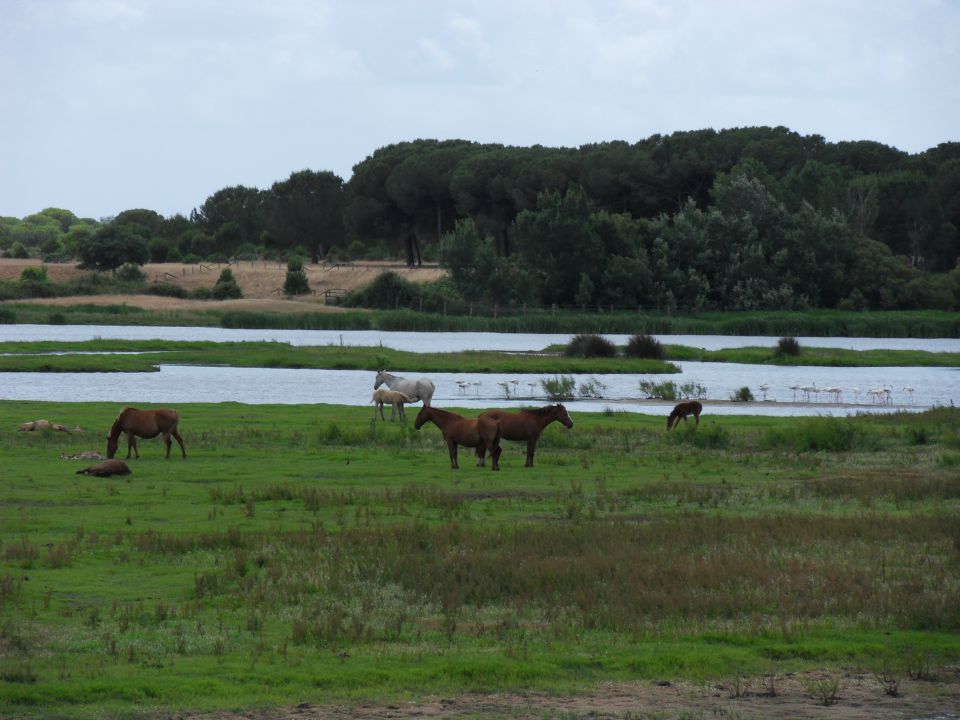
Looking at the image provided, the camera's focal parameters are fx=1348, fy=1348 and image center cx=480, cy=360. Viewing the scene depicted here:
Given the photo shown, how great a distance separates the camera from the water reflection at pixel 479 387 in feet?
142

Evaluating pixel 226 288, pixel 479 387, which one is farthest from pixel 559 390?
pixel 226 288

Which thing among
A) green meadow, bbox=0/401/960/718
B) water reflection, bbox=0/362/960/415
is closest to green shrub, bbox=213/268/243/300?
water reflection, bbox=0/362/960/415

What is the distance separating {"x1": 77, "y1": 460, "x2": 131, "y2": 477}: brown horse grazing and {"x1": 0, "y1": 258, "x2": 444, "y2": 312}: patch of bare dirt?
273 ft

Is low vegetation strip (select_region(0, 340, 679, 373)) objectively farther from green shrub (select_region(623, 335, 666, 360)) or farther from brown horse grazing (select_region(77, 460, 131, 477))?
brown horse grazing (select_region(77, 460, 131, 477))

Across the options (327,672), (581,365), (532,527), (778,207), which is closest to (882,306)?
(778,207)

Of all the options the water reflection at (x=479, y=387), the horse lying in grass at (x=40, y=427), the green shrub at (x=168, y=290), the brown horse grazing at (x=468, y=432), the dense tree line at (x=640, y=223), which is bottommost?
the water reflection at (x=479, y=387)

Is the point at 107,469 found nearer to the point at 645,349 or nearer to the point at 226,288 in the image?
the point at 645,349

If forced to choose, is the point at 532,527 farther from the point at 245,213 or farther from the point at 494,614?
the point at 245,213

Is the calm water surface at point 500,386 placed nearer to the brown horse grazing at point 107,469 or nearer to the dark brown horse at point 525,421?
the dark brown horse at point 525,421

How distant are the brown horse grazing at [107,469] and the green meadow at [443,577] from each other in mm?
322

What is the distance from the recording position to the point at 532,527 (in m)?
17.9

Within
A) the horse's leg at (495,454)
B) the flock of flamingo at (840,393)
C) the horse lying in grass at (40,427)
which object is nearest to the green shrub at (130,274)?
the flock of flamingo at (840,393)

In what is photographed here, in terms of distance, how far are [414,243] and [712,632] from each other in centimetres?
13178

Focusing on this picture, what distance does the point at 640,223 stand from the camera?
10462 cm
